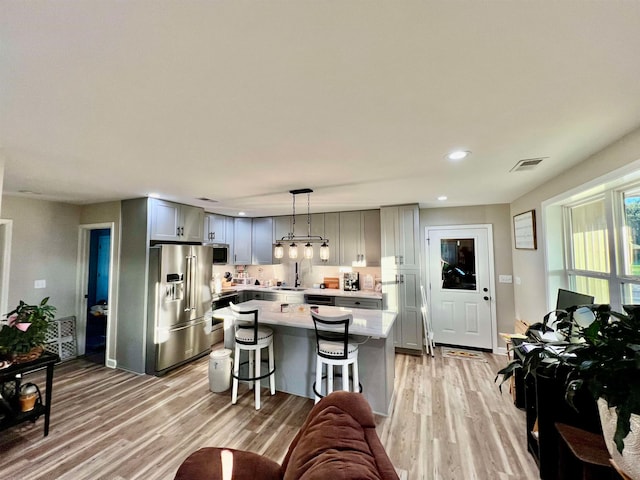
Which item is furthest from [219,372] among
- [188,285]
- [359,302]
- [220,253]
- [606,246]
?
[606,246]

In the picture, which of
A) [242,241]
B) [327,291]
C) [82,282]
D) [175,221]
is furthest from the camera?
[242,241]

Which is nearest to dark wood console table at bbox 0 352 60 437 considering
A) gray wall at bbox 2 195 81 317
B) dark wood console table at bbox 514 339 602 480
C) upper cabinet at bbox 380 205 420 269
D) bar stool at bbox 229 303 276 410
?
bar stool at bbox 229 303 276 410

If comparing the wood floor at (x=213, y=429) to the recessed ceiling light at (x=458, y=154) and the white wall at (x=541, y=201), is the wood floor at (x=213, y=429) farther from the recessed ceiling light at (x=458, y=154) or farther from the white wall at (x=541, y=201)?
the recessed ceiling light at (x=458, y=154)

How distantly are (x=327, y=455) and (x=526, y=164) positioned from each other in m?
2.70

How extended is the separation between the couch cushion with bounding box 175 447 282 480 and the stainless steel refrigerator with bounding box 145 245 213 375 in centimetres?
265

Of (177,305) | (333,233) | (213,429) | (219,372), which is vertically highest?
(333,233)

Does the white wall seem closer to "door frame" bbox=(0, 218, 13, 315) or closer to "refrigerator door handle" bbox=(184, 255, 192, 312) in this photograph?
"refrigerator door handle" bbox=(184, 255, 192, 312)

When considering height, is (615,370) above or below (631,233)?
below

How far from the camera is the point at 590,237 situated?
2.66 m

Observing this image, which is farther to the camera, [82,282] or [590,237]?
[82,282]

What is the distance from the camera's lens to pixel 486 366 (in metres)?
3.83

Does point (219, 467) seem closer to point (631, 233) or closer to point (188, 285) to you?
point (188, 285)

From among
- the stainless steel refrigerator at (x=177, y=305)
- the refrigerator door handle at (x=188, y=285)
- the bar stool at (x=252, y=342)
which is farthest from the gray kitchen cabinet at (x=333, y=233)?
the refrigerator door handle at (x=188, y=285)

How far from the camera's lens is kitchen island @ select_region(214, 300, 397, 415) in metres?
2.71
